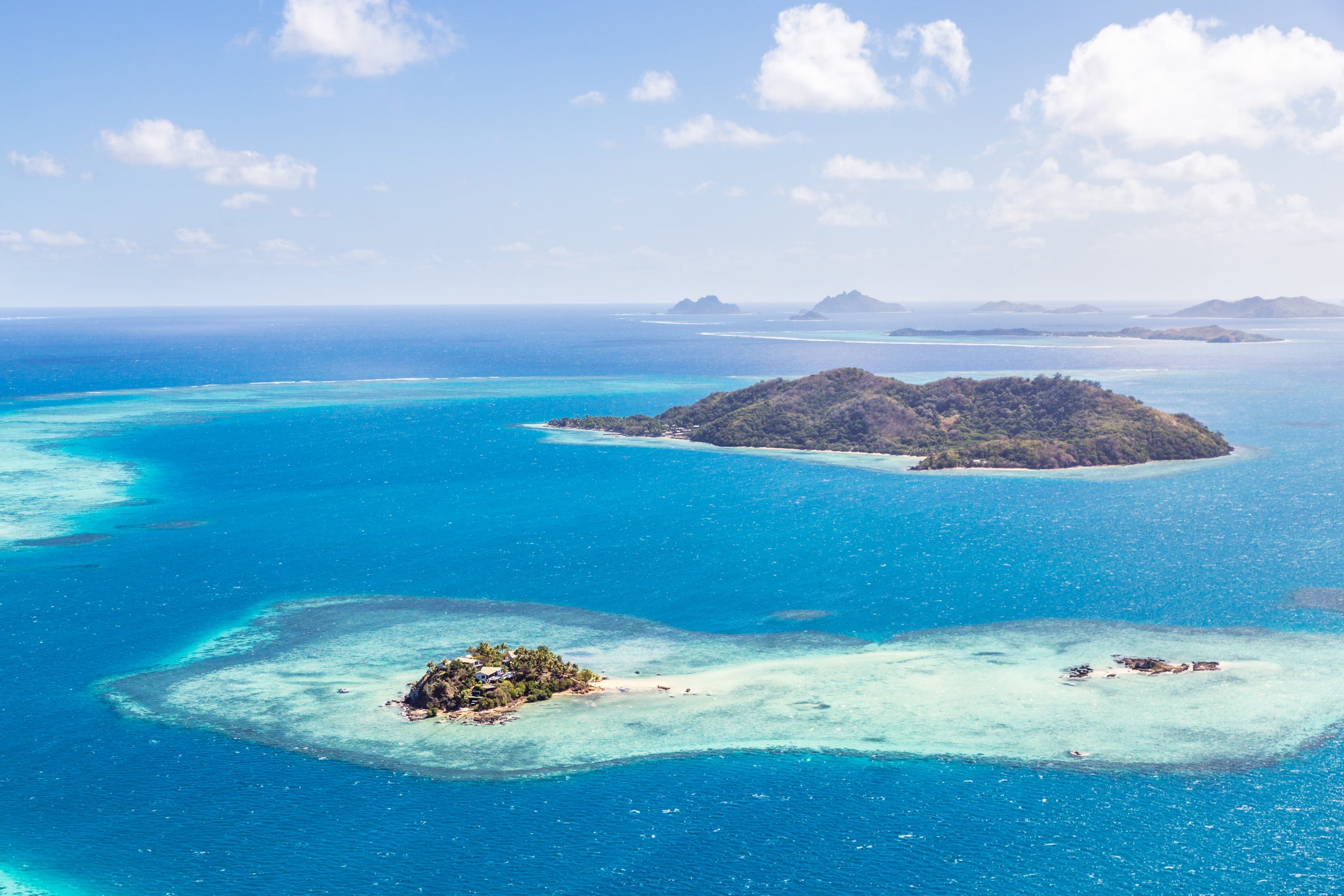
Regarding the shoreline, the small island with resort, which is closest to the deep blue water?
the shoreline

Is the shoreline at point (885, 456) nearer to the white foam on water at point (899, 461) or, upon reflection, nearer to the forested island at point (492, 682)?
the white foam on water at point (899, 461)

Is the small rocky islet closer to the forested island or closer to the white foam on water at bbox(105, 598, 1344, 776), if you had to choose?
the white foam on water at bbox(105, 598, 1344, 776)

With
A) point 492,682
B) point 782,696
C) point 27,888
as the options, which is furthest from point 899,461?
point 27,888

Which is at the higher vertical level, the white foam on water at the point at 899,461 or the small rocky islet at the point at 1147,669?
the white foam on water at the point at 899,461

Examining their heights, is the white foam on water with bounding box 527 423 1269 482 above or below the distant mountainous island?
below

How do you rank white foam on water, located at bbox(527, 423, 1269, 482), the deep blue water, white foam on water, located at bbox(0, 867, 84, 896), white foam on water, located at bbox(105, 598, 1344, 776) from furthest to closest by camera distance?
1. white foam on water, located at bbox(527, 423, 1269, 482)
2. white foam on water, located at bbox(105, 598, 1344, 776)
3. the deep blue water
4. white foam on water, located at bbox(0, 867, 84, 896)

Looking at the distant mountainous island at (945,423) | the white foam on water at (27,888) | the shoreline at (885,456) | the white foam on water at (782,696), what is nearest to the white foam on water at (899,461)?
the shoreline at (885,456)

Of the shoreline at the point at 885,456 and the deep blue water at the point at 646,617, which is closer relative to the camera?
the deep blue water at the point at 646,617
